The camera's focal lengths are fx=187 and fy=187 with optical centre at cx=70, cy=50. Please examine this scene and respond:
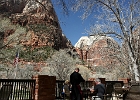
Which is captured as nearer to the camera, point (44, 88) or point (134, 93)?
point (134, 93)

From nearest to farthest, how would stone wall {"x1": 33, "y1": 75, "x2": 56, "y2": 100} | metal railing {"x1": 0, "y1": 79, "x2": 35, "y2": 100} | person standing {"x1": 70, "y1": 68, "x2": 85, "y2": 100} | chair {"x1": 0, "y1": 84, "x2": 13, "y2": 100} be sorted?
chair {"x1": 0, "y1": 84, "x2": 13, "y2": 100} < person standing {"x1": 70, "y1": 68, "x2": 85, "y2": 100} < metal railing {"x1": 0, "y1": 79, "x2": 35, "y2": 100} < stone wall {"x1": 33, "y1": 75, "x2": 56, "y2": 100}

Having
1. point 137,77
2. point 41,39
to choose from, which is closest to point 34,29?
point 41,39

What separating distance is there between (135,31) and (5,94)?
1301 cm

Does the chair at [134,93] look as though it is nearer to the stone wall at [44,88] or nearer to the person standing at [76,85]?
the person standing at [76,85]

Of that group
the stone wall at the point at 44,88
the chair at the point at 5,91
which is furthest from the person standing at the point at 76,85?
the chair at the point at 5,91

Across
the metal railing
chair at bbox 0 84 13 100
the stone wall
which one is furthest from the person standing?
chair at bbox 0 84 13 100

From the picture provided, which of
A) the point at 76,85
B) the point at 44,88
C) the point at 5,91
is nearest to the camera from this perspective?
the point at 5,91

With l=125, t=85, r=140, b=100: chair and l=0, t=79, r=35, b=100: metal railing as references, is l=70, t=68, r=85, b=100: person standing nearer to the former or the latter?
l=0, t=79, r=35, b=100: metal railing

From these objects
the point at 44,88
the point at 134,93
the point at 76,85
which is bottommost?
the point at 134,93

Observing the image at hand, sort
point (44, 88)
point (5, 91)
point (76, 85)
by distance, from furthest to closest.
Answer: point (44, 88) < point (76, 85) < point (5, 91)

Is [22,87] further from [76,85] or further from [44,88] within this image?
[76,85]

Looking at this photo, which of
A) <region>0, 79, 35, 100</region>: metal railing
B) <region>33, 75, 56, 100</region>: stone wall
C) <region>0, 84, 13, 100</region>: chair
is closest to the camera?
<region>0, 84, 13, 100</region>: chair

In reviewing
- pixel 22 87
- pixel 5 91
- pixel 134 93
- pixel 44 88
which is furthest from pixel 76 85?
pixel 134 93

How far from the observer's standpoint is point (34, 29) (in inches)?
3666
